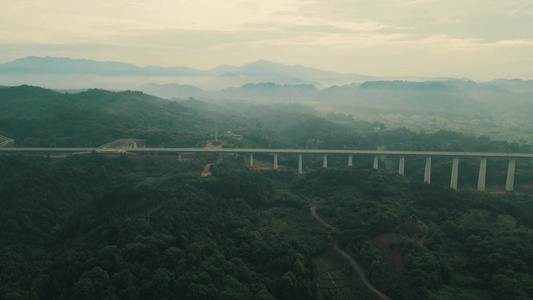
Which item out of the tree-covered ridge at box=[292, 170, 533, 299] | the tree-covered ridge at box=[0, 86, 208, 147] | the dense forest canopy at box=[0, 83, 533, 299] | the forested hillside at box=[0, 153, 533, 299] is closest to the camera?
the forested hillside at box=[0, 153, 533, 299]

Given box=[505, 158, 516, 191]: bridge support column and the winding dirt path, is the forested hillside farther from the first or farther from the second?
box=[505, 158, 516, 191]: bridge support column

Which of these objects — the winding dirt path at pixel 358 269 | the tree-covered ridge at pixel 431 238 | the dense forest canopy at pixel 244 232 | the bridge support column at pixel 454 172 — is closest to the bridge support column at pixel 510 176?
the dense forest canopy at pixel 244 232

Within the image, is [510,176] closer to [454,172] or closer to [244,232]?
[454,172]

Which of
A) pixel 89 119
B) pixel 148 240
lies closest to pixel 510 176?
pixel 148 240

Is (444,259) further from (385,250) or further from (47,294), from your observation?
(47,294)

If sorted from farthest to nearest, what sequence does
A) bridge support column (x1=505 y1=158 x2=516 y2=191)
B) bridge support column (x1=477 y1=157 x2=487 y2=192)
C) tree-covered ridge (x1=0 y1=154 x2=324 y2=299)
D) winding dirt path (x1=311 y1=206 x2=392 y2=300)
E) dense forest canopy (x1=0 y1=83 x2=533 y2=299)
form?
bridge support column (x1=477 y1=157 x2=487 y2=192), bridge support column (x1=505 y1=158 x2=516 y2=191), winding dirt path (x1=311 y1=206 x2=392 y2=300), dense forest canopy (x1=0 y1=83 x2=533 y2=299), tree-covered ridge (x1=0 y1=154 x2=324 y2=299)

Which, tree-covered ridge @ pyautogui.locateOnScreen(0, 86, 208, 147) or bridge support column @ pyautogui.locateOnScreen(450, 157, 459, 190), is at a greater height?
tree-covered ridge @ pyautogui.locateOnScreen(0, 86, 208, 147)

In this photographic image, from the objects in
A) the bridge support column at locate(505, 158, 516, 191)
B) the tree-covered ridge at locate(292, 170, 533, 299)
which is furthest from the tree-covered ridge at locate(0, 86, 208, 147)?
the bridge support column at locate(505, 158, 516, 191)

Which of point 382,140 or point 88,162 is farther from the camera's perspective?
point 382,140

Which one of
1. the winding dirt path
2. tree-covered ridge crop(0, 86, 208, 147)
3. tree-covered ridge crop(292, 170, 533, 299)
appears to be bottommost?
the winding dirt path

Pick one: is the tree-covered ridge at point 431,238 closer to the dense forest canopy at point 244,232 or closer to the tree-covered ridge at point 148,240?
the dense forest canopy at point 244,232

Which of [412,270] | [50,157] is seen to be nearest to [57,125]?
[50,157]
